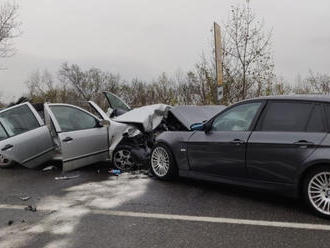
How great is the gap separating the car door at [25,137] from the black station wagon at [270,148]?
3195 millimetres

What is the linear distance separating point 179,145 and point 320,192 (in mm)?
2576

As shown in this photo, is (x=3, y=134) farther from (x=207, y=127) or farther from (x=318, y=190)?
(x=318, y=190)

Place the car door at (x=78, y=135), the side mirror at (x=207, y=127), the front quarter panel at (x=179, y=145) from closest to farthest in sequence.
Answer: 1. the side mirror at (x=207, y=127)
2. the front quarter panel at (x=179, y=145)
3. the car door at (x=78, y=135)

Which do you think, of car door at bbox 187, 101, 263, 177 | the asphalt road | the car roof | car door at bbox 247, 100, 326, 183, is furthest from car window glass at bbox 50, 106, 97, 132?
the car roof

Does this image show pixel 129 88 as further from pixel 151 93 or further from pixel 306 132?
pixel 306 132

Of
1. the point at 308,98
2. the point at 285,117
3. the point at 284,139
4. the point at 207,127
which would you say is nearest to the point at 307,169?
the point at 284,139

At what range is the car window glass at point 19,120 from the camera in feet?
25.8

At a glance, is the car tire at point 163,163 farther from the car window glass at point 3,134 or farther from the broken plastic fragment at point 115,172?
the car window glass at point 3,134

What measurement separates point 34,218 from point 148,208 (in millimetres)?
1556

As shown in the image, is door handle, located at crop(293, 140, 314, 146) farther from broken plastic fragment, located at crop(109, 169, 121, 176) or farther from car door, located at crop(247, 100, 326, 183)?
broken plastic fragment, located at crop(109, 169, 121, 176)

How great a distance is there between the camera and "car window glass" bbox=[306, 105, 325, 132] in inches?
187

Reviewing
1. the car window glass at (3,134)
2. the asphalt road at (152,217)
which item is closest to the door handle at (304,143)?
the asphalt road at (152,217)

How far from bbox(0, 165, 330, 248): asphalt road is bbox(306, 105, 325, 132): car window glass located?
43.8 inches

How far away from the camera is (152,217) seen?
4.91 m
